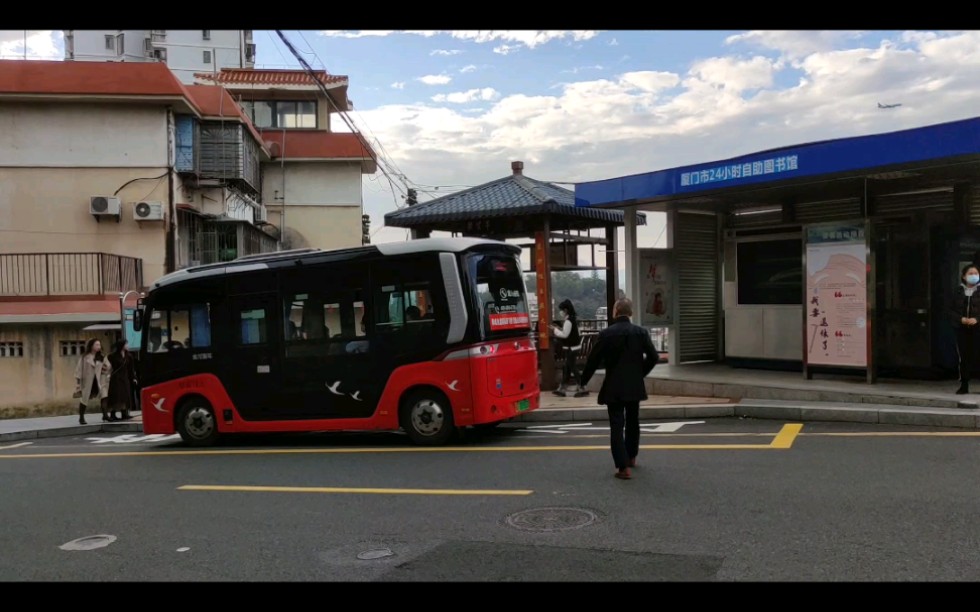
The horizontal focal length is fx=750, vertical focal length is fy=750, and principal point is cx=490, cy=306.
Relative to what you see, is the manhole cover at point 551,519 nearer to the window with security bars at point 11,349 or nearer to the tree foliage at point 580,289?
the tree foliage at point 580,289

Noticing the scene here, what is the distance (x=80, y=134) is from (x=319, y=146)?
36.3 feet

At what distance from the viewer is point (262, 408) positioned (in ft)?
38.7

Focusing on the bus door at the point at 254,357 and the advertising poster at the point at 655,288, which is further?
the advertising poster at the point at 655,288

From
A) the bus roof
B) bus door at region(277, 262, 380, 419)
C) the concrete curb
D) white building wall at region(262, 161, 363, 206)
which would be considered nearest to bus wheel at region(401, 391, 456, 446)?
bus door at region(277, 262, 380, 419)

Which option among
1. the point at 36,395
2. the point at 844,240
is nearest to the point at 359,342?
the point at 844,240

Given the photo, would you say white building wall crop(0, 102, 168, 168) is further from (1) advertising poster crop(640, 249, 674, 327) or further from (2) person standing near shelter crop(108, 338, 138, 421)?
(1) advertising poster crop(640, 249, 674, 327)

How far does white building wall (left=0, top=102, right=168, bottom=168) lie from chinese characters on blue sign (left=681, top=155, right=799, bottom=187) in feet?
54.9

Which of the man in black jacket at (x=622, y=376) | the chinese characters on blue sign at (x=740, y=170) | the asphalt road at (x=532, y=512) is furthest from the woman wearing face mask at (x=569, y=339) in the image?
the man in black jacket at (x=622, y=376)

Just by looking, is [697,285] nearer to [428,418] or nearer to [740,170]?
[740,170]

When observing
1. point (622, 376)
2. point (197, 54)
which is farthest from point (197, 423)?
point (197, 54)

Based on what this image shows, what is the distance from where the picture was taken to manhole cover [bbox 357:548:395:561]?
5.57 metres

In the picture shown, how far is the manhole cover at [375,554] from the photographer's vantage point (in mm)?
5574

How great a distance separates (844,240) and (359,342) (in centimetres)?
783
